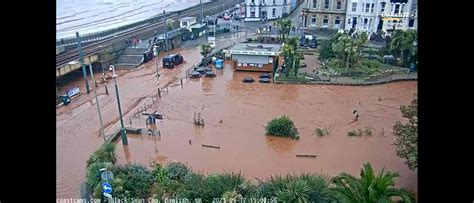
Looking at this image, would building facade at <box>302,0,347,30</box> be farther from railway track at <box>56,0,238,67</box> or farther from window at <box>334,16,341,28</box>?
railway track at <box>56,0,238,67</box>

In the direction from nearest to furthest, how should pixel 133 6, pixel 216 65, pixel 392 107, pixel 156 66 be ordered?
pixel 392 107
pixel 216 65
pixel 156 66
pixel 133 6

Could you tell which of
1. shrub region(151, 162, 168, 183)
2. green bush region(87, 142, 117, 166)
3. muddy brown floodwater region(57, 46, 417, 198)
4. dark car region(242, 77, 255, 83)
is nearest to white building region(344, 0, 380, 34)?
muddy brown floodwater region(57, 46, 417, 198)

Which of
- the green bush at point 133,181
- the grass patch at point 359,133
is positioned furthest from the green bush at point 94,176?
the grass patch at point 359,133

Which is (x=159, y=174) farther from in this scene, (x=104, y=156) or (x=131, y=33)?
(x=131, y=33)
